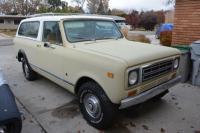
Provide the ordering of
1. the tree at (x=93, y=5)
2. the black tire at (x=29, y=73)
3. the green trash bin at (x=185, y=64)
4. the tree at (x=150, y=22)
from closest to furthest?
the green trash bin at (x=185, y=64) < the black tire at (x=29, y=73) < the tree at (x=150, y=22) < the tree at (x=93, y=5)

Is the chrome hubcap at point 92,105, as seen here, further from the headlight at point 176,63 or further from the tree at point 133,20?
the tree at point 133,20

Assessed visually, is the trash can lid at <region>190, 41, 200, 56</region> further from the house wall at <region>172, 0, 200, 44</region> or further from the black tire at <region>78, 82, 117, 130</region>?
the black tire at <region>78, 82, 117, 130</region>

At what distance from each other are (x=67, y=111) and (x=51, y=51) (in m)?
1.31

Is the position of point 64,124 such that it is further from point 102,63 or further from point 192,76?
point 192,76

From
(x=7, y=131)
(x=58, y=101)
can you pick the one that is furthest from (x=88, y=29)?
(x=7, y=131)

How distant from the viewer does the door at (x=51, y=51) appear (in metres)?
4.15

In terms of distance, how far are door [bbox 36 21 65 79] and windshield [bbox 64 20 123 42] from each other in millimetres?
247

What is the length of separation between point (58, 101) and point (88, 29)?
5.86ft

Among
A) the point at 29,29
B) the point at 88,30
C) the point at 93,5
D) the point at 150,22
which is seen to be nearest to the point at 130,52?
the point at 88,30

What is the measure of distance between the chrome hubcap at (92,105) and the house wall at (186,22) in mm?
5297

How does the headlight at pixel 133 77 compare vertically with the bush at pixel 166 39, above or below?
below

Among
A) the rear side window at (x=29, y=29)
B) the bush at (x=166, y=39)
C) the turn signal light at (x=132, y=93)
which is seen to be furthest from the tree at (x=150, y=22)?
the turn signal light at (x=132, y=93)

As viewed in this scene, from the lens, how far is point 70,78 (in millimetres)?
3889

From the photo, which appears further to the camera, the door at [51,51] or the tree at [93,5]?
the tree at [93,5]
